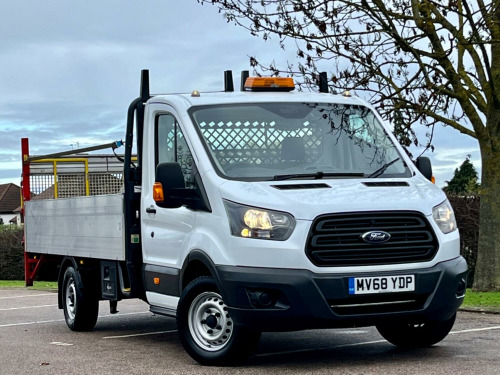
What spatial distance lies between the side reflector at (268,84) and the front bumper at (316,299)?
99.9 inches

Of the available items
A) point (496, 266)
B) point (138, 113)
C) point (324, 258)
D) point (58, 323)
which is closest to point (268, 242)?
point (324, 258)

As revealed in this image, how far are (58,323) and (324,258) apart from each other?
645cm

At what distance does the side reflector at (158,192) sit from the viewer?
9.59 meters

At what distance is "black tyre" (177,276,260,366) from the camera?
8758mm

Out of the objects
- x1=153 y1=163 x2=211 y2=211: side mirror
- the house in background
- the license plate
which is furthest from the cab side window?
the house in background

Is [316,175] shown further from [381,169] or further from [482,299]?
[482,299]

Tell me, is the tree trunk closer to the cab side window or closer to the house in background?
the cab side window

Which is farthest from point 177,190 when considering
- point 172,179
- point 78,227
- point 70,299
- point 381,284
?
point 70,299

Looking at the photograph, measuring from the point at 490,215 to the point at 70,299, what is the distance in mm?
9162

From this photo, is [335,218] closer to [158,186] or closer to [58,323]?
[158,186]

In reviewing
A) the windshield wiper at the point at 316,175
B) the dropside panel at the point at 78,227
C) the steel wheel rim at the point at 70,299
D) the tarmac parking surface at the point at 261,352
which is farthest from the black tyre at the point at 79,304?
the windshield wiper at the point at 316,175

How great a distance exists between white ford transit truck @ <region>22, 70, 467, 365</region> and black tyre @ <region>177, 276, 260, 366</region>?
0.01 m

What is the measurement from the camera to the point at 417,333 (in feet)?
32.6

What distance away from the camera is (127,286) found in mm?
11156
